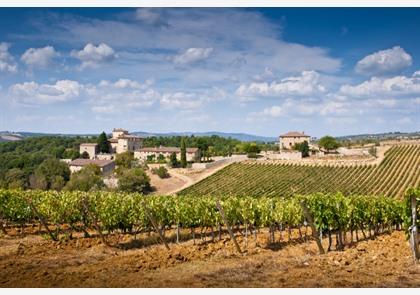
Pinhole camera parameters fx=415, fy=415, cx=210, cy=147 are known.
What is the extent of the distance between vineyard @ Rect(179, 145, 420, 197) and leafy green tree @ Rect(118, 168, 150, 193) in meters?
5.62

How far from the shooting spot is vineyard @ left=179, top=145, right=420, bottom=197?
41.6 meters

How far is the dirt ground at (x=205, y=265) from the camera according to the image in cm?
770

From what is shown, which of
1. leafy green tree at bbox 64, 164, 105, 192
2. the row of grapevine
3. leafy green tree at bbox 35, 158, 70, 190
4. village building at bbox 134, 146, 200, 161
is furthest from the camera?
village building at bbox 134, 146, 200, 161

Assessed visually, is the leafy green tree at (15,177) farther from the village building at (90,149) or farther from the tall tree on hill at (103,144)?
the tall tree on hill at (103,144)

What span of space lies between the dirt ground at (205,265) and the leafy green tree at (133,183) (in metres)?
35.4

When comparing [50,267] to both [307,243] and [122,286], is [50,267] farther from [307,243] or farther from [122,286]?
[307,243]

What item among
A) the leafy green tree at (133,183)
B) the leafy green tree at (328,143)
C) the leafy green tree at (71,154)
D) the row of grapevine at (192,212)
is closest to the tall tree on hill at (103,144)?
the leafy green tree at (71,154)

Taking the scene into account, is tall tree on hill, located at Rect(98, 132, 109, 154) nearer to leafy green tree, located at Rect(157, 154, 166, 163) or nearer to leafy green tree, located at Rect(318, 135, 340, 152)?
leafy green tree, located at Rect(157, 154, 166, 163)

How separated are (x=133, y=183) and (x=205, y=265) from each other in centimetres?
3930

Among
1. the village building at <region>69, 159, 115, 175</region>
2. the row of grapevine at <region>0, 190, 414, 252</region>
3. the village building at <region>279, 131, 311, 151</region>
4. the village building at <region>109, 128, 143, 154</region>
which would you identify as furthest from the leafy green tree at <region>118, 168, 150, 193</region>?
the village building at <region>279, 131, 311, 151</region>

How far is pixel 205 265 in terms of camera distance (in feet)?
29.7

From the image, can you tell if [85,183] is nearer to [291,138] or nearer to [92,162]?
[92,162]

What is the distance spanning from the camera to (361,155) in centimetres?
6241
